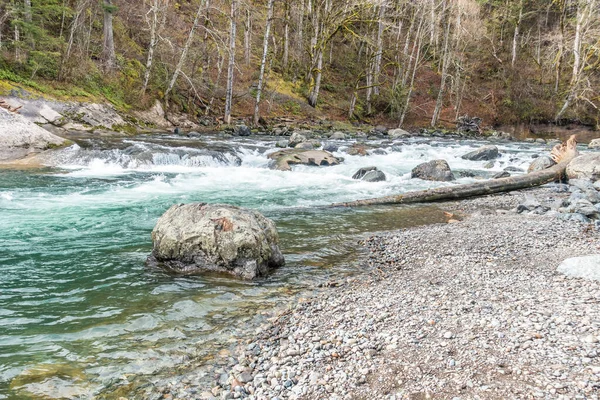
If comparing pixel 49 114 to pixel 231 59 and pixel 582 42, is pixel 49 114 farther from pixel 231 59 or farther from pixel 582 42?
pixel 582 42

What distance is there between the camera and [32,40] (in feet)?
59.5

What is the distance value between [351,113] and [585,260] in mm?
27844

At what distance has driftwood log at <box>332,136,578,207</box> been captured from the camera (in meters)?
10.5

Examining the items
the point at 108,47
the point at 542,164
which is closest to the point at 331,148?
the point at 542,164

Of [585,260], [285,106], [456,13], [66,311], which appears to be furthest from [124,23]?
[585,260]

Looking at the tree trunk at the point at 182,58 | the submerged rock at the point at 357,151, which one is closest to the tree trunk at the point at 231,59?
the tree trunk at the point at 182,58

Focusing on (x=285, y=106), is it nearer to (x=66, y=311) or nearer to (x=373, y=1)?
(x=373, y=1)

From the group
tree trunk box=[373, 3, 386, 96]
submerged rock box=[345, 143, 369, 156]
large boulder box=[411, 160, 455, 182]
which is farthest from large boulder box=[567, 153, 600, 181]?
tree trunk box=[373, 3, 386, 96]

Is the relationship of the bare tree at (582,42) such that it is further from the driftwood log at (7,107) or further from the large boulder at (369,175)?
the driftwood log at (7,107)

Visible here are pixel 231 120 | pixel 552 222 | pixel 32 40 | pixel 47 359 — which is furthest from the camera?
pixel 231 120

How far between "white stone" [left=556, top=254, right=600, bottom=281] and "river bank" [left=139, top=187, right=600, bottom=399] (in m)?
0.13

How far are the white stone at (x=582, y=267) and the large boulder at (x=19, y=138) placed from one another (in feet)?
51.1

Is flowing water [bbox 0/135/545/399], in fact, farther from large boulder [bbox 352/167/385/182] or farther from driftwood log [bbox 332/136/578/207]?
driftwood log [bbox 332/136/578/207]

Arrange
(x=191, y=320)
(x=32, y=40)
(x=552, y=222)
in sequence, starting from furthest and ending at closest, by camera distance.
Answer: (x=32, y=40) < (x=552, y=222) < (x=191, y=320)
